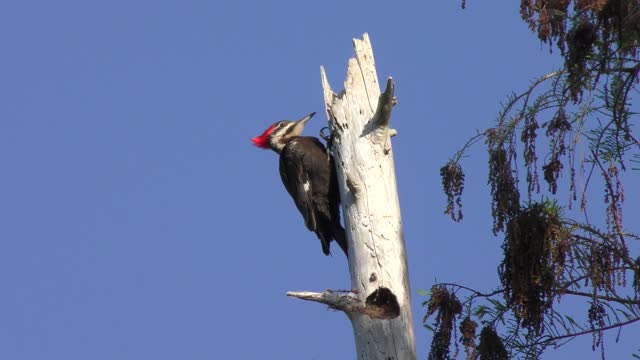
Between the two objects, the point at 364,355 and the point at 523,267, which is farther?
the point at 364,355

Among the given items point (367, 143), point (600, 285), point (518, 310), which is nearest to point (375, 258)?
point (367, 143)

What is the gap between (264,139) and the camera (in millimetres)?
7215

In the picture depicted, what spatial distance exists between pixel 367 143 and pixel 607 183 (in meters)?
1.55

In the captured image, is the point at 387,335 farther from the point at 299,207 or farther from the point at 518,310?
the point at 299,207

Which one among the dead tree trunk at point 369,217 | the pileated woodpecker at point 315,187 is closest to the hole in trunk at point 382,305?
the dead tree trunk at point 369,217

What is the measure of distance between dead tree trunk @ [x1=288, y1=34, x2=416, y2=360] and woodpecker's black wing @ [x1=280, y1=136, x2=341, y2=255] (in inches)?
45.9

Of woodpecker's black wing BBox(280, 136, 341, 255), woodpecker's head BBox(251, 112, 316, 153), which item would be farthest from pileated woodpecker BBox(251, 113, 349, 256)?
woodpecker's head BBox(251, 112, 316, 153)

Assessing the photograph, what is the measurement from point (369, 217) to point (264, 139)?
2.61 meters

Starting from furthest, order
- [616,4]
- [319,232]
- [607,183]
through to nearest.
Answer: [319,232] < [607,183] < [616,4]

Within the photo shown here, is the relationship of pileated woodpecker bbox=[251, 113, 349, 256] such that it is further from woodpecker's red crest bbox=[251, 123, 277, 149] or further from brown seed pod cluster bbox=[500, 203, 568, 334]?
brown seed pod cluster bbox=[500, 203, 568, 334]

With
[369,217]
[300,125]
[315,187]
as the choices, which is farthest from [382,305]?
[300,125]

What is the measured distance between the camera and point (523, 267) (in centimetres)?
378

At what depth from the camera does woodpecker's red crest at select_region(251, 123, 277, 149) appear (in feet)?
23.6

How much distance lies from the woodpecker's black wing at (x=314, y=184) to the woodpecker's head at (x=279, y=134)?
0.49 metres
